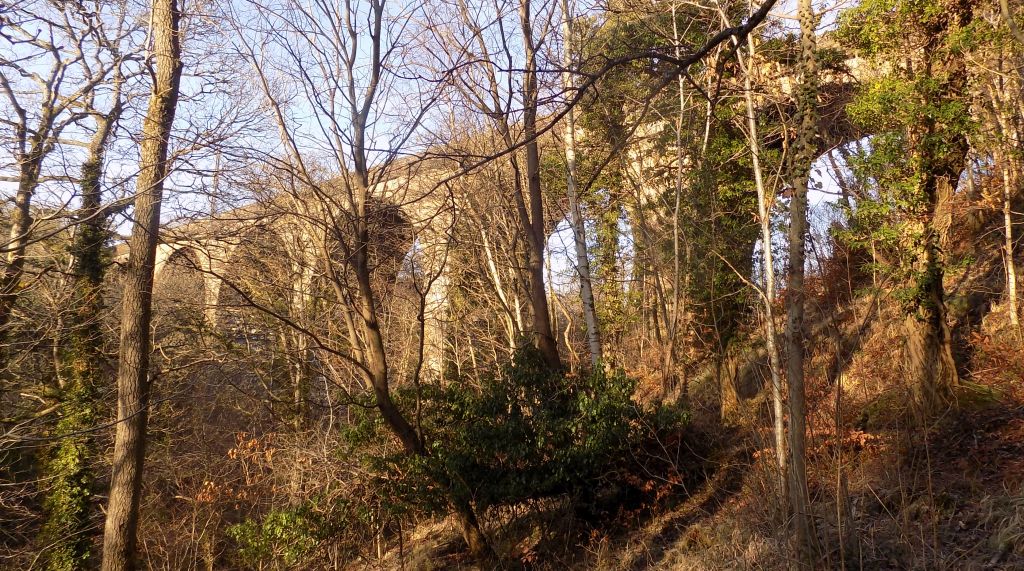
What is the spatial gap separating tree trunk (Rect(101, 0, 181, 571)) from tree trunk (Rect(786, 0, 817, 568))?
6140mm

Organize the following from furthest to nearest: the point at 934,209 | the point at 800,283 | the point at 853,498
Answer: the point at 934,209 < the point at 853,498 < the point at 800,283

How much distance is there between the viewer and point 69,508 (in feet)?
33.3

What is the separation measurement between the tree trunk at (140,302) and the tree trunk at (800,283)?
6140 millimetres

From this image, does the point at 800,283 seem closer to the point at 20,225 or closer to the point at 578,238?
the point at 578,238

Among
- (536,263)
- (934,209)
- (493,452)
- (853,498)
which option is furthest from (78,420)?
(934,209)

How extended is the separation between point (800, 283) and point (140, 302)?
6.81 meters

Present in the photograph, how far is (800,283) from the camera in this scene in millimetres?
4500

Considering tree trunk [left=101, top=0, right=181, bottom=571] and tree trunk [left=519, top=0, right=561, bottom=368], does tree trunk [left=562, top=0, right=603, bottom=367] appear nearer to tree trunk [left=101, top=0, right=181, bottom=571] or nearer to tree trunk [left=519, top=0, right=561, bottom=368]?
tree trunk [left=519, top=0, right=561, bottom=368]

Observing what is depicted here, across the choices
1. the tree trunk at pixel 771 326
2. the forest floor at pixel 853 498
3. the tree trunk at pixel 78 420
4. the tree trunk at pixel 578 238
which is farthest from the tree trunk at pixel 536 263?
the tree trunk at pixel 78 420

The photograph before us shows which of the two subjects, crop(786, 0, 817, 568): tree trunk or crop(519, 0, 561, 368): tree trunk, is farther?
crop(519, 0, 561, 368): tree trunk

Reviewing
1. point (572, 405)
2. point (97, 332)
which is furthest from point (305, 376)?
point (572, 405)

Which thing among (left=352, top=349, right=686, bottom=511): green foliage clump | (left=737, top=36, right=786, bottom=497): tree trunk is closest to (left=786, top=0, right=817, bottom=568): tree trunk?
(left=737, top=36, right=786, bottom=497): tree trunk

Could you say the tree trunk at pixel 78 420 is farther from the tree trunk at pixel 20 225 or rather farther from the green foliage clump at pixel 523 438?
the green foliage clump at pixel 523 438

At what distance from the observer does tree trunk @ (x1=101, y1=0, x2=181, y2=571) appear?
6887 mm
